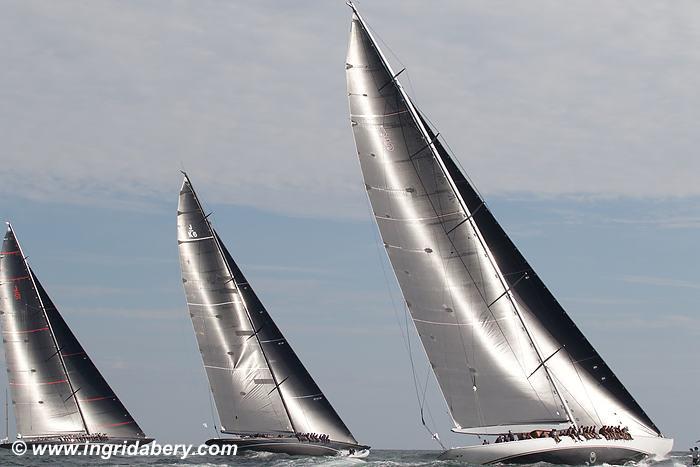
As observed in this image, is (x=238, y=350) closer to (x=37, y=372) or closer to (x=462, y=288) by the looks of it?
(x=37, y=372)

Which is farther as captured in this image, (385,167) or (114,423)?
(114,423)

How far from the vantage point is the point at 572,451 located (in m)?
44.4

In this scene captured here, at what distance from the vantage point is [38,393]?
75.0 m

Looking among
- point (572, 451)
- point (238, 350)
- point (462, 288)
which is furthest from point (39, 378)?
point (572, 451)

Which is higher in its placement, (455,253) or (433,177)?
(433,177)

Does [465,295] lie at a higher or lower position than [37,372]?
higher

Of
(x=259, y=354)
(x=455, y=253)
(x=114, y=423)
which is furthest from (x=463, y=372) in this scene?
(x=114, y=423)

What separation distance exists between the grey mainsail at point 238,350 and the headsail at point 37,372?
37.4ft

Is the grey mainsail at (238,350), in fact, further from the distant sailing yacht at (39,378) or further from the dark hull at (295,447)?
the distant sailing yacht at (39,378)

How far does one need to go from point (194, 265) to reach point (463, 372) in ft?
79.1

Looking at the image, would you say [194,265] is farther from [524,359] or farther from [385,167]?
[524,359]

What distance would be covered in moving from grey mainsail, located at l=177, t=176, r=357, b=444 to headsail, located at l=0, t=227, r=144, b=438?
11.4 meters

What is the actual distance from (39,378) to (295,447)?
796 inches

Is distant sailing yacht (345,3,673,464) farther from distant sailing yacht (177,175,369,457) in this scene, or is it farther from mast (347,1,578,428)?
distant sailing yacht (177,175,369,457)
